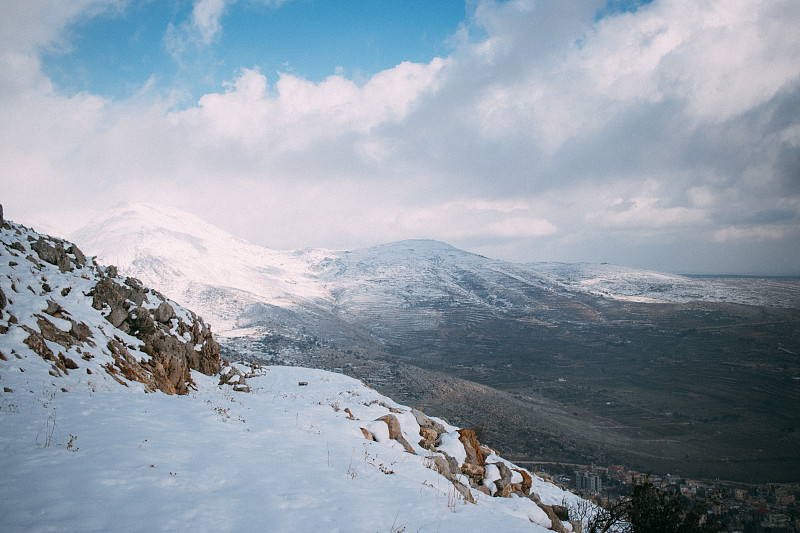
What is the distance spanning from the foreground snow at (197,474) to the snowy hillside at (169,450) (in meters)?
0.03

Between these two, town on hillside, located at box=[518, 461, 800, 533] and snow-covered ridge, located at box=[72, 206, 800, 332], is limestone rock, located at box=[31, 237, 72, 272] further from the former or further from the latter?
snow-covered ridge, located at box=[72, 206, 800, 332]

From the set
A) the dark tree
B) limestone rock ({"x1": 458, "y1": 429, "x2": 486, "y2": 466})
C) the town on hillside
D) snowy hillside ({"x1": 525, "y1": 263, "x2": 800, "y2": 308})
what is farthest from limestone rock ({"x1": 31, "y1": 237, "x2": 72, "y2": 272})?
snowy hillside ({"x1": 525, "y1": 263, "x2": 800, "y2": 308})

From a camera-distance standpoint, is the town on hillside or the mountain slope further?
the mountain slope

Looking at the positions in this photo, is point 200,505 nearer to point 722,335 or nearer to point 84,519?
point 84,519

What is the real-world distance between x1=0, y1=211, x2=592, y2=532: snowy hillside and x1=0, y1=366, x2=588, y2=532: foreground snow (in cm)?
3

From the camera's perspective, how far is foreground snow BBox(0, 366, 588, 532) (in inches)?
164

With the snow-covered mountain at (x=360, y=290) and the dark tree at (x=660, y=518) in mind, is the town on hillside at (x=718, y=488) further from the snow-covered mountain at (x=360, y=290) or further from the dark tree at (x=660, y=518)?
the snow-covered mountain at (x=360, y=290)

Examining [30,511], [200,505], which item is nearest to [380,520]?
[200,505]

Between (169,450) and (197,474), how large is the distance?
1.25 m

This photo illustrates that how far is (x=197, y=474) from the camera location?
18.0 ft

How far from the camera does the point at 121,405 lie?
28.1 feet

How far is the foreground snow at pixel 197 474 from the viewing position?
4.17 meters

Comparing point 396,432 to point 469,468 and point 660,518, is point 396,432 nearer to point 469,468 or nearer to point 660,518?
point 469,468

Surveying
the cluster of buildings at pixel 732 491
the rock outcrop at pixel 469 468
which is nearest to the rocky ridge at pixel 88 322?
the rock outcrop at pixel 469 468
